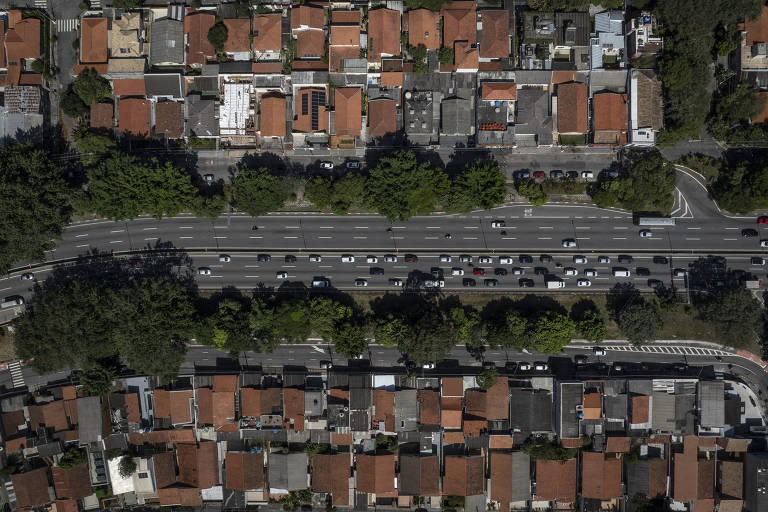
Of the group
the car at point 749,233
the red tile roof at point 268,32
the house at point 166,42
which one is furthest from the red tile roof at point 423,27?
the car at point 749,233

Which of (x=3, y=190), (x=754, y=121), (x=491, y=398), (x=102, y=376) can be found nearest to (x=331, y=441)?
(x=491, y=398)

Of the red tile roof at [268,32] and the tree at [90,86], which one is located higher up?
the red tile roof at [268,32]

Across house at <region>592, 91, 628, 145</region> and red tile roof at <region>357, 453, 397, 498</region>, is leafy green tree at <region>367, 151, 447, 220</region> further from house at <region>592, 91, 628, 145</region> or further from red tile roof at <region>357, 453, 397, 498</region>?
red tile roof at <region>357, 453, 397, 498</region>

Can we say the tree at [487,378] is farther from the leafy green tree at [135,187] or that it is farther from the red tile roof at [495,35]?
the leafy green tree at [135,187]

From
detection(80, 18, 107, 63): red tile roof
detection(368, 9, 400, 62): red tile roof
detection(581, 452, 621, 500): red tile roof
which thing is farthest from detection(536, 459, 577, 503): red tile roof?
detection(80, 18, 107, 63): red tile roof

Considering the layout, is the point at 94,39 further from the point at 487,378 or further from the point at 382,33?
the point at 487,378

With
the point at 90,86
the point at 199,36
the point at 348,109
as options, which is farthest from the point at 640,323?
the point at 90,86

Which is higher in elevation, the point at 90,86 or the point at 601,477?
the point at 90,86
